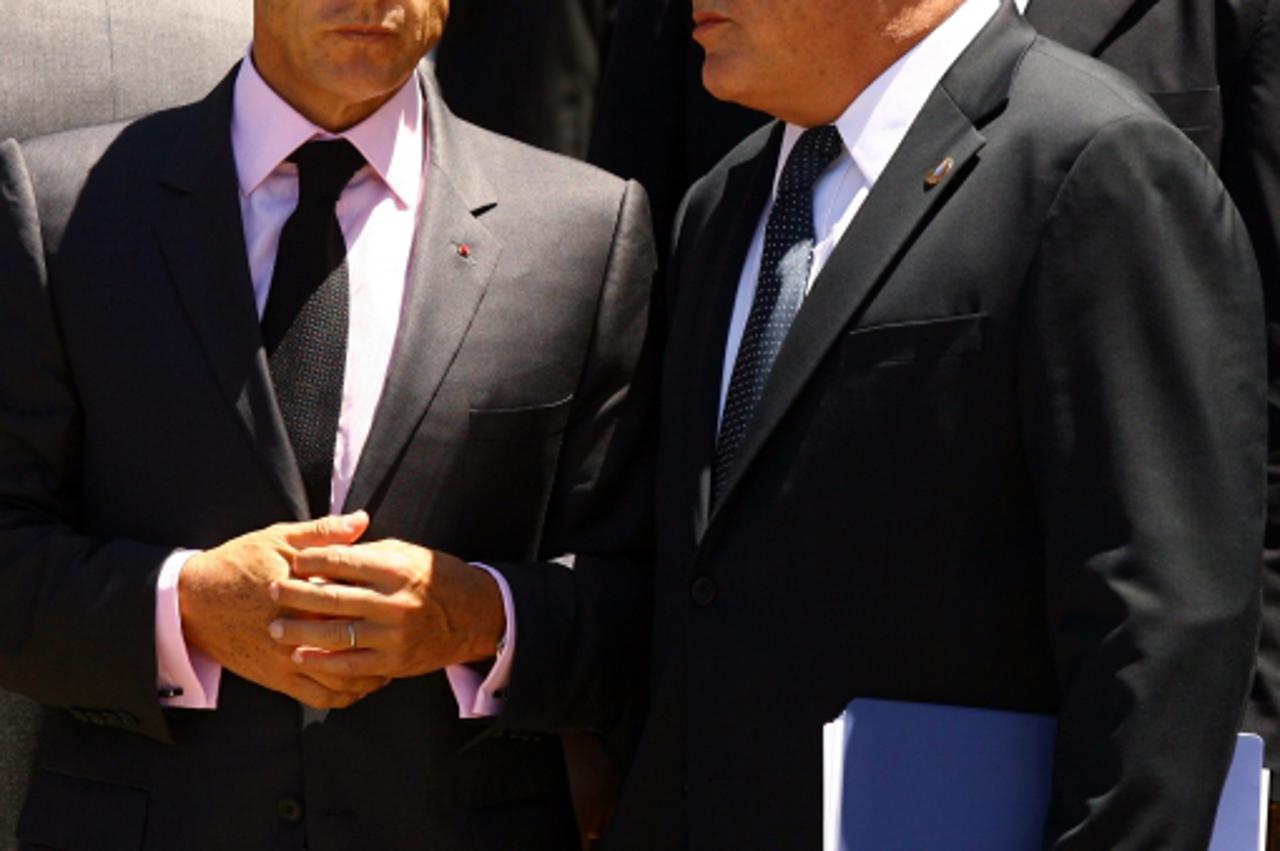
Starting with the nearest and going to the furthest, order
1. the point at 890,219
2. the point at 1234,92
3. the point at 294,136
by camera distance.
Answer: the point at 890,219, the point at 294,136, the point at 1234,92

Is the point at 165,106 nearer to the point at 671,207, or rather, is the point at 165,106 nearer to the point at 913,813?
the point at 671,207

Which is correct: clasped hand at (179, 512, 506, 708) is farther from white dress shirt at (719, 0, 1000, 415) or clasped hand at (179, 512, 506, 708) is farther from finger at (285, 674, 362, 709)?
white dress shirt at (719, 0, 1000, 415)

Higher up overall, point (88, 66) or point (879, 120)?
point (879, 120)

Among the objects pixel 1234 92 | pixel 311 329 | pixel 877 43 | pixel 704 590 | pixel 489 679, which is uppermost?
pixel 877 43

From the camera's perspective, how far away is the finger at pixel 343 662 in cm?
283

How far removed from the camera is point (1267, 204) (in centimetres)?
315

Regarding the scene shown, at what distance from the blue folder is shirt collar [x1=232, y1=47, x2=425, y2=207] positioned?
111 centimetres

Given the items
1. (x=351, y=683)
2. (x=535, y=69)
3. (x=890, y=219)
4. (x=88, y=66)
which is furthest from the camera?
(x=535, y=69)

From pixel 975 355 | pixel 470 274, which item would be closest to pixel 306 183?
pixel 470 274

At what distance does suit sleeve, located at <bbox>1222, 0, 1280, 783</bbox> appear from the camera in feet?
10.3

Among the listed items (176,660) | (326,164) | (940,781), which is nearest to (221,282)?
(326,164)

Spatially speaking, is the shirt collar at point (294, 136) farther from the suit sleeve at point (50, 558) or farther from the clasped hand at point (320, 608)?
the clasped hand at point (320, 608)

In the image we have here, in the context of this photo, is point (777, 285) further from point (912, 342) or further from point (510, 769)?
point (510, 769)

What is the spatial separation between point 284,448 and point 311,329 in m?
0.18
